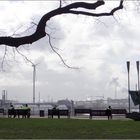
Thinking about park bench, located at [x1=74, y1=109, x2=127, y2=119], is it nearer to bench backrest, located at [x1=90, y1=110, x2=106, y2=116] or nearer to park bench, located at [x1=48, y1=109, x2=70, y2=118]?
bench backrest, located at [x1=90, y1=110, x2=106, y2=116]

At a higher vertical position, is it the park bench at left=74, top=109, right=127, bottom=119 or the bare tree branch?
the bare tree branch

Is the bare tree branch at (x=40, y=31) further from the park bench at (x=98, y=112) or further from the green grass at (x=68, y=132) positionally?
the park bench at (x=98, y=112)

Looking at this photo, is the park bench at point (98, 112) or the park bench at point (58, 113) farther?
the park bench at point (98, 112)

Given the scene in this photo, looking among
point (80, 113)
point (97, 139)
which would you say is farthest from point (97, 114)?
point (97, 139)

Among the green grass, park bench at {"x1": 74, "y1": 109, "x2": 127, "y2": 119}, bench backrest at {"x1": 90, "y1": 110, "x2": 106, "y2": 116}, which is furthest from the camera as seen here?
bench backrest at {"x1": 90, "y1": 110, "x2": 106, "y2": 116}

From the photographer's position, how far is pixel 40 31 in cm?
1709

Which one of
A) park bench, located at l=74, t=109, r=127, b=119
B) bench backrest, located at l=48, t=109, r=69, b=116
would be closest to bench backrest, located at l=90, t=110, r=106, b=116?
park bench, located at l=74, t=109, r=127, b=119

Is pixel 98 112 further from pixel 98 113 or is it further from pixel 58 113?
pixel 58 113

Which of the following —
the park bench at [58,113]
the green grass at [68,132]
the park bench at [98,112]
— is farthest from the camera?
the park bench at [98,112]

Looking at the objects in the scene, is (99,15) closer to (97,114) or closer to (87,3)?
(87,3)

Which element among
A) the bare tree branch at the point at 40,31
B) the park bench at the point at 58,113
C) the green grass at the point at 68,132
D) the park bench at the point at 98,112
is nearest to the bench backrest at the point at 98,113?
the park bench at the point at 98,112

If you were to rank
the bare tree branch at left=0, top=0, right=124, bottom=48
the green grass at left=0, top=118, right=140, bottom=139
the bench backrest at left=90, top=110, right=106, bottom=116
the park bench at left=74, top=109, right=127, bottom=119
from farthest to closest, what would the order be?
the bench backrest at left=90, top=110, right=106, bottom=116, the park bench at left=74, top=109, right=127, bottom=119, the green grass at left=0, top=118, right=140, bottom=139, the bare tree branch at left=0, top=0, right=124, bottom=48

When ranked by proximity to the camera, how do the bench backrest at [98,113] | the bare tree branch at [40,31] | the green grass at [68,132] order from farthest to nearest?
1. the bench backrest at [98,113]
2. the green grass at [68,132]
3. the bare tree branch at [40,31]

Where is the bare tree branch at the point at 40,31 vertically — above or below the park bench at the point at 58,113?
above
